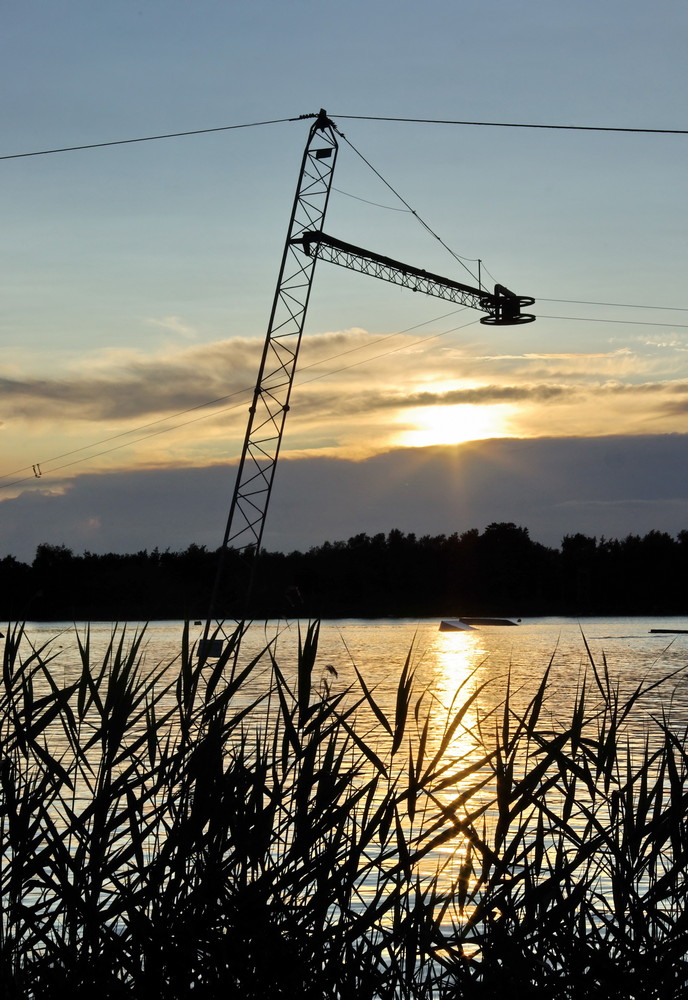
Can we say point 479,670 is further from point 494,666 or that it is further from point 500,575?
point 500,575

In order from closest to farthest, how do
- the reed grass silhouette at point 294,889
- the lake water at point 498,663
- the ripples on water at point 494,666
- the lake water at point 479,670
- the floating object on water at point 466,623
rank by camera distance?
Result: the reed grass silhouette at point 294,889 → the lake water at point 479,670 → the ripples on water at point 494,666 → the lake water at point 498,663 → the floating object on water at point 466,623

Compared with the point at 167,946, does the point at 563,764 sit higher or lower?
higher

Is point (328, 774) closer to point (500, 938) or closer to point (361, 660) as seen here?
point (500, 938)

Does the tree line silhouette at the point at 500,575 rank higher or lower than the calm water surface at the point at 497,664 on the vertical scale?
higher

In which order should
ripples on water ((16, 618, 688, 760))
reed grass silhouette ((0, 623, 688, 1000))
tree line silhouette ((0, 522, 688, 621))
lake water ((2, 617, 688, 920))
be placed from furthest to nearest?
tree line silhouette ((0, 522, 688, 621))
ripples on water ((16, 618, 688, 760))
lake water ((2, 617, 688, 920))
reed grass silhouette ((0, 623, 688, 1000))

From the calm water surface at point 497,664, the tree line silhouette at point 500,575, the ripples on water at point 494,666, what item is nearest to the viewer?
the ripples on water at point 494,666

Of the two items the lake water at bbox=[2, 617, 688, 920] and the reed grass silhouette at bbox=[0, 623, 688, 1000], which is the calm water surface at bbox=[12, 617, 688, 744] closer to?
the lake water at bbox=[2, 617, 688, 920]

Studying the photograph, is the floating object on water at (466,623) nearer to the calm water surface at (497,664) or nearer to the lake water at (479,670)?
the lake water at (479,670)

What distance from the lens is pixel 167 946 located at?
18.1 ft

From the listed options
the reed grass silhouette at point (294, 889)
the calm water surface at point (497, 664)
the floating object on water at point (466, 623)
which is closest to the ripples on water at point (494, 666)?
the calm water surface at point (497, 664)

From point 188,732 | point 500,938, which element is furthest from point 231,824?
point 500,938

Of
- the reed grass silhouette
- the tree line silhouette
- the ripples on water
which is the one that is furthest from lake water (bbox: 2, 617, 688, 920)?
the tree line silhouette

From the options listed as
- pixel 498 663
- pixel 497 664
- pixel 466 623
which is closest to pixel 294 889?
pixel 497 664

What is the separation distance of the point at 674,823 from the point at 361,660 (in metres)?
57.1
